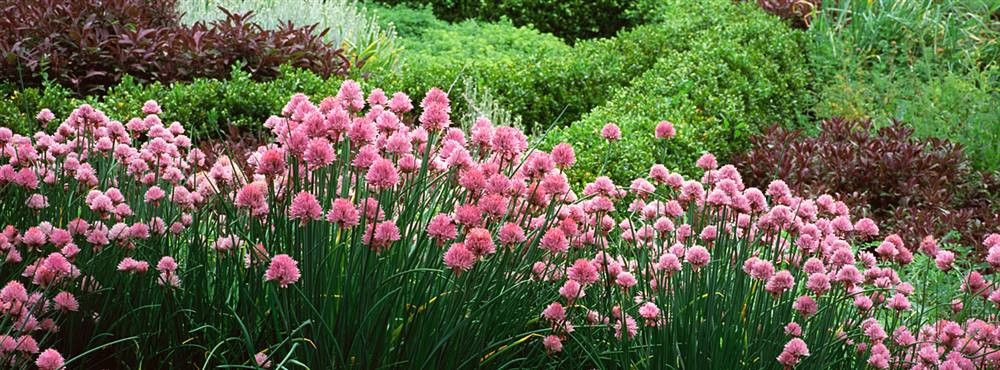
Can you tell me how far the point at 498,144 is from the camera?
265 cm

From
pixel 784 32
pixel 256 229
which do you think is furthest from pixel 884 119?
pixel 256 229

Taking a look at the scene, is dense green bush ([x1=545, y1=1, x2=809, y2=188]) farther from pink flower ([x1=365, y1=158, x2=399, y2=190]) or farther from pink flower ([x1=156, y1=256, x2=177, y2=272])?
pink flower ([x1=156, y1=256, x2=177, y2=272])

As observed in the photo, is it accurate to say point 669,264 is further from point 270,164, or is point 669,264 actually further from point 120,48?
point 120,48

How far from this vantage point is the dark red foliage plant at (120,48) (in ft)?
22.7

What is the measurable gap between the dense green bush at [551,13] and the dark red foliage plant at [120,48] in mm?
6196

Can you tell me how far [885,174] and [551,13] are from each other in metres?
8.10

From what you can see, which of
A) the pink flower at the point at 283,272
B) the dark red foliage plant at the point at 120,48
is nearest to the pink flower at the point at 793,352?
the pink flower at the point at 283,272

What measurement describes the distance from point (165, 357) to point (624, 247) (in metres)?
1.76

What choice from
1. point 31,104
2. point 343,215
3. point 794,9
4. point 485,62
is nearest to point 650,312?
point 343,215

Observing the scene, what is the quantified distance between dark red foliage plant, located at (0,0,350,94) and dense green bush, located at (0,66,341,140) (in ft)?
0.88

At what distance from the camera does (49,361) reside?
6.92 feet

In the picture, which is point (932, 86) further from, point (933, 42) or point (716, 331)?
point (716, 331)

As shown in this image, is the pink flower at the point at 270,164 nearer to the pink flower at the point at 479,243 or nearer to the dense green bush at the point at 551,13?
the pink flower at the point at 479,243

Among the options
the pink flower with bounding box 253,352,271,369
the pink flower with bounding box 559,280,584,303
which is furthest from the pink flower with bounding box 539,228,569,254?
the pink flower with bounding box 253,352,271,369
